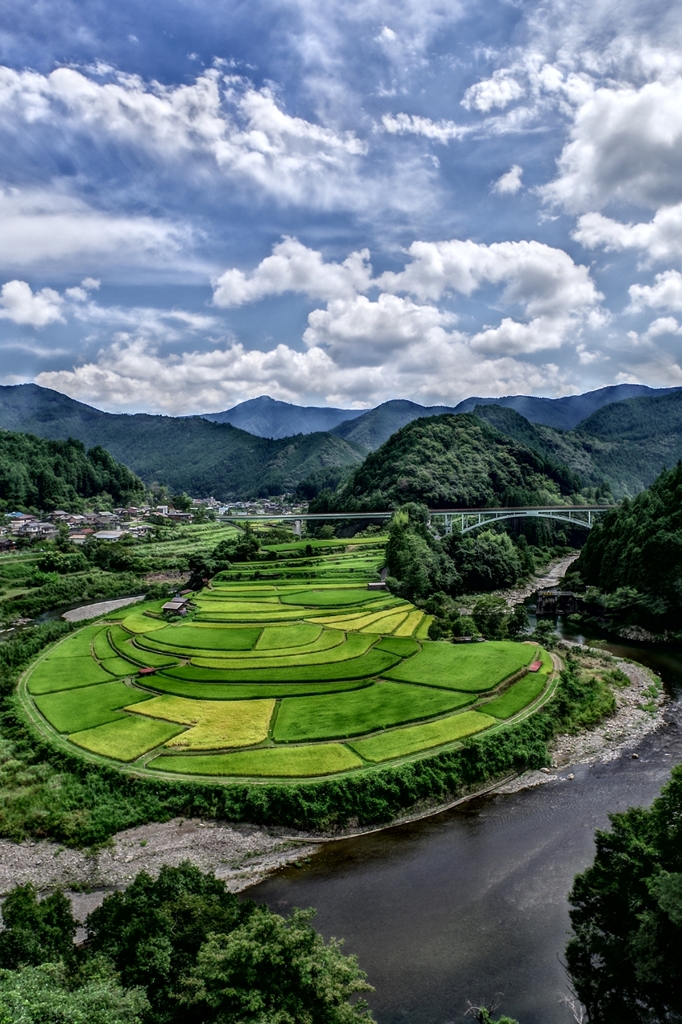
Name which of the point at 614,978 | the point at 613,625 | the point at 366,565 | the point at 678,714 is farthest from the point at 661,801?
the point at 366,565

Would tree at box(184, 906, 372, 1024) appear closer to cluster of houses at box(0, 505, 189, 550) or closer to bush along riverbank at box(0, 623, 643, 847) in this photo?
bush along riverbank at box(0, 623, 643, 847)

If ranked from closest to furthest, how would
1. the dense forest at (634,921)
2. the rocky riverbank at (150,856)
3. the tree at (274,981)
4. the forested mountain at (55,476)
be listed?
the tree at (274,981) < the dense forest at (634,921) < the rocky riverbank at (150,856) < the forested mountain at (55,476)

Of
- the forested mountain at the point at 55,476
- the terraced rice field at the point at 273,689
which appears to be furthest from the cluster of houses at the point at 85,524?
the terraced rice field at the point at 273,689

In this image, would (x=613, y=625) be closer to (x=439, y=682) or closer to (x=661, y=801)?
(x=439, y=682)

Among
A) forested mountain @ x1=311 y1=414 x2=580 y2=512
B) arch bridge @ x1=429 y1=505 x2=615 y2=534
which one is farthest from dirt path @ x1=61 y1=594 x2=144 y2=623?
forested mountain @ x1=311 y1=414 x2=580 y2=512

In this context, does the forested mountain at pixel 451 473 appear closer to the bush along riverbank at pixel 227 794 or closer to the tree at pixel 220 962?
the bush along riverbank at pixel 227 794

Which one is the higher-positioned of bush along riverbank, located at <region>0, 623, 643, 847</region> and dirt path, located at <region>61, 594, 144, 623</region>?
bush along riverbank, located at <region>0, 623, 643, 847</region>
